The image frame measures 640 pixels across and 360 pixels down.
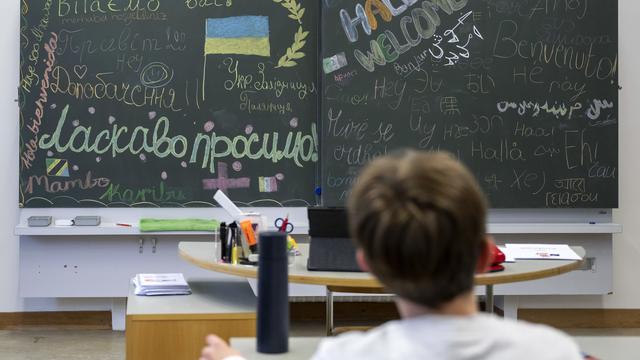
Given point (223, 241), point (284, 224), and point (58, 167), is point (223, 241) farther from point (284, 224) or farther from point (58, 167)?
point (58, 167)

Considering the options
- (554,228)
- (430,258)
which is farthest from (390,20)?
(430,258)

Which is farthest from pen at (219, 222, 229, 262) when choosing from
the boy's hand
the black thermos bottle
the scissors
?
the boy's hand

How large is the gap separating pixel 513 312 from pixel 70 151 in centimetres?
322

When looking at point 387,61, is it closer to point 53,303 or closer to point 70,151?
point 70,151

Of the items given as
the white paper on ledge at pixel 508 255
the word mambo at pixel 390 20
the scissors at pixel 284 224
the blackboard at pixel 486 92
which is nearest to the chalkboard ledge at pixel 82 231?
the scissors at pixel 284 224

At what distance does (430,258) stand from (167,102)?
4.33m

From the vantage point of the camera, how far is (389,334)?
996 millimetres

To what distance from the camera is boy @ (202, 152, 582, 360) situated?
0.94m

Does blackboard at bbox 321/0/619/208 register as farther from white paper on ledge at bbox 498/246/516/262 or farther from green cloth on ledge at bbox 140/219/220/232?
white paper on ledge at bbox 498/246/516/262

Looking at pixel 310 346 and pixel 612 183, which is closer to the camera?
pixel 310 346

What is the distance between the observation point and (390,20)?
16.7ft

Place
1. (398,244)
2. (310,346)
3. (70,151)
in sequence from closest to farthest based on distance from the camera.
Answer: (398,244) < (310,346) < (70,151)

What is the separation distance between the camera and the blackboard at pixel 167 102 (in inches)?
197

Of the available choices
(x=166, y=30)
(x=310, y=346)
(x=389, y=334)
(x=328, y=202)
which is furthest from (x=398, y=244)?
(x=166, y=30)
